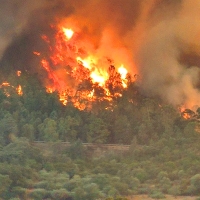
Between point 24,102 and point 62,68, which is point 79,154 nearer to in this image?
point 24,102

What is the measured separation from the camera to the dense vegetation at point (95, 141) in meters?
10.4

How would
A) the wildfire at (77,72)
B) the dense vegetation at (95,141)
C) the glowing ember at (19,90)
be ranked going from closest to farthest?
1. the dense vegetation at (95,141)
2. the glowing ember at (19,90)
3. the wildfire at (77,72)

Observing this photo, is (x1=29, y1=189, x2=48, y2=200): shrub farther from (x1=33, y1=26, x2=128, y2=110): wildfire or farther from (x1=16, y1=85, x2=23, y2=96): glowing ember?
(x1=16, y1=85, x2=23, y2=96): glowing ember

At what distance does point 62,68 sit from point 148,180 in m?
7.77

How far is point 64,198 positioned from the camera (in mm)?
10086

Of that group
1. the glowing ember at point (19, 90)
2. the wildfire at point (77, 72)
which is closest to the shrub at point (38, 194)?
the wildfire at point (77, 72)

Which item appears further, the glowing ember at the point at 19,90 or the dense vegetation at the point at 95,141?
the glowing ember at the point at 19,90

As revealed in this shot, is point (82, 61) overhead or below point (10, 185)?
overhead

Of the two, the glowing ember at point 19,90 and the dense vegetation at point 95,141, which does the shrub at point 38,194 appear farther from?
the glowing ember at point 19,90

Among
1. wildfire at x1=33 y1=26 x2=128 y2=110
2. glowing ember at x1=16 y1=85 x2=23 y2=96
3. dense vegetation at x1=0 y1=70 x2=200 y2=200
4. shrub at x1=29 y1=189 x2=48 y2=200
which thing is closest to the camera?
shrub at x1=29 y1=189 x2=48 y2=200

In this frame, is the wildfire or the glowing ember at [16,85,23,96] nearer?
the glowing ember at [16,85,23,96]

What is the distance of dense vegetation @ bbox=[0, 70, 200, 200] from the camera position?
10.4m

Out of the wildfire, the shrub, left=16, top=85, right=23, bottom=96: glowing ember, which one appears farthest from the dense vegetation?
the wildfire

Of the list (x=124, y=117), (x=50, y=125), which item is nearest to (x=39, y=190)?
(x=50, y=125)
